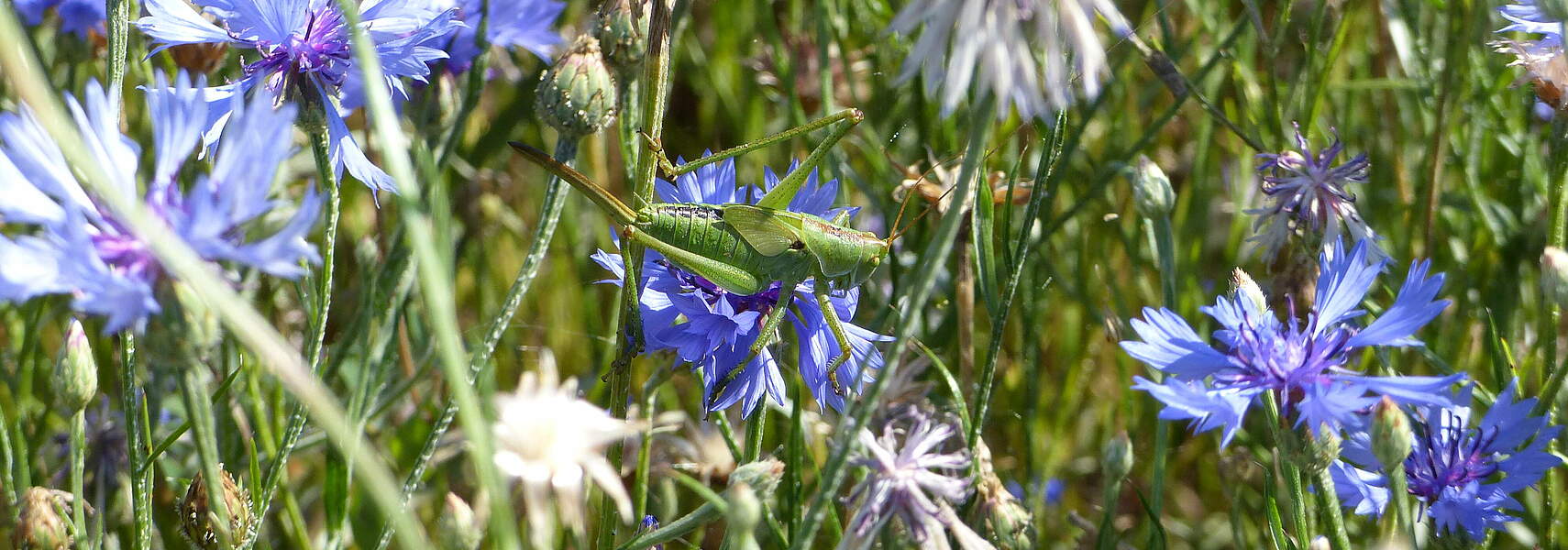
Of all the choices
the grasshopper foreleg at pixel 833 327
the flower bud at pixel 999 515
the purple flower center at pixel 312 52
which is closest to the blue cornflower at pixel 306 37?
the purple flower center at pixel 312 52

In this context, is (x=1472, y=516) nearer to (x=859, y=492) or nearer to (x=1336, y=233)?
(x=1336, y=233)

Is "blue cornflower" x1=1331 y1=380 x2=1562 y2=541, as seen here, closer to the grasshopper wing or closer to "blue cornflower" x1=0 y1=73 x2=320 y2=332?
the grasshopper wing


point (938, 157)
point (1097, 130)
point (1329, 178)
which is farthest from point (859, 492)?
point (1097, 130)

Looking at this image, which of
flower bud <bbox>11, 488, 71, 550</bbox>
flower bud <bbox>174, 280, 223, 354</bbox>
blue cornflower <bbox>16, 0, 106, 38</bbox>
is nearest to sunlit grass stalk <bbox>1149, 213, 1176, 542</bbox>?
flower bud <bbox>174, 280, 223, 354</bbox>

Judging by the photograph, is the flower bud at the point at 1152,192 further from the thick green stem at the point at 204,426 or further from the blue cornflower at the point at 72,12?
the blue cornflower at the point at 72,12

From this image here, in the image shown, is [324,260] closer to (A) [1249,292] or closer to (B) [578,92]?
(B) [578,92]

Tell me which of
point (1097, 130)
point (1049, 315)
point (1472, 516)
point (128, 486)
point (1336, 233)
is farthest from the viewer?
point (1097, 130)

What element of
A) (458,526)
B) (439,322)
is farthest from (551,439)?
(458,526)
